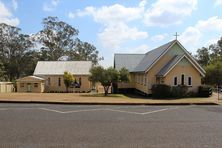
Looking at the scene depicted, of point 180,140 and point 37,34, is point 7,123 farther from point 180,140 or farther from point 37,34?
point 37,34

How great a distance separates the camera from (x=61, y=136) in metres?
10.0

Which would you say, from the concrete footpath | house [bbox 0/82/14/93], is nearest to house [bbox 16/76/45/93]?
house [bbox 0/82/14/93]

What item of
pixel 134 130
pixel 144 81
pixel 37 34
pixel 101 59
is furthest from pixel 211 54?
pixel 134 130

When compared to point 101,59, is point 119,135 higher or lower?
lower

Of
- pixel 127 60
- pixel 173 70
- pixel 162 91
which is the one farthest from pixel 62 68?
pixel 162 91

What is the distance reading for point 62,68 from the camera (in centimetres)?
5662

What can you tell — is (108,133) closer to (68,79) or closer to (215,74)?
(68,79)

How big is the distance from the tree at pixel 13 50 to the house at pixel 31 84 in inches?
922

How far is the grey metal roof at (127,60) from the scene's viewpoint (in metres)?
49.3

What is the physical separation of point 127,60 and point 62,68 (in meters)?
12.3

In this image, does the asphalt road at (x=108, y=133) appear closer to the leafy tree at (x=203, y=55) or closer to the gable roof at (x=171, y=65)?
the gable roof at (x=171, y=65)

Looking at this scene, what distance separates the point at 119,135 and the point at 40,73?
155 ft

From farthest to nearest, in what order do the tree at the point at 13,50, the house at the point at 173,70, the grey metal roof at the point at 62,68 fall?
1. the tree at the point at 13,50
2. the grey metal roof at the point at 62,68
3. the house at the point at 173,70

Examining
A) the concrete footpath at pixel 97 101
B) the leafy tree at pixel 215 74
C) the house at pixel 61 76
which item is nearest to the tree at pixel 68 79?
the house at pixel 61 76
